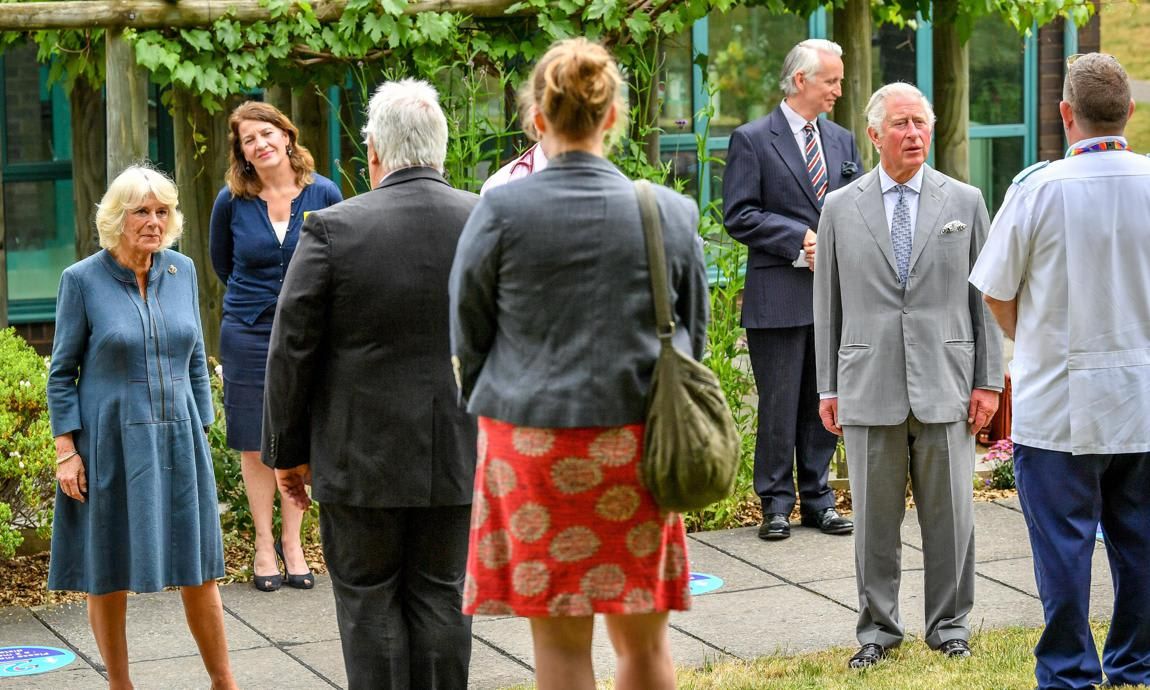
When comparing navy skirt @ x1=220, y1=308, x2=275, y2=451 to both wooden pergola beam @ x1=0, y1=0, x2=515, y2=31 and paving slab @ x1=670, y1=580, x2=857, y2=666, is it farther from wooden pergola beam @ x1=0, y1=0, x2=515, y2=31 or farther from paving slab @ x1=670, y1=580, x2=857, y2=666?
paving slab @ x1=670, y1=580, x2=857, y2=666

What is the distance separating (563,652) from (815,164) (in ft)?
13.1

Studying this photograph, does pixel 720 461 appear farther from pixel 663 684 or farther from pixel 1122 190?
pixel 1122 190

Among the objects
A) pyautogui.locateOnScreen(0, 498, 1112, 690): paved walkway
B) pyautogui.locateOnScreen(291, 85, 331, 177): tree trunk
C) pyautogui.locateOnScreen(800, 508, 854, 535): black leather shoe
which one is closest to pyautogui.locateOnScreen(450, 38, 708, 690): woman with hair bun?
pyautogui.locateOnScreen(0, 498, 1112, 690): paved walkway

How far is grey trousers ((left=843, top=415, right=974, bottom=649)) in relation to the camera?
5.58 meters

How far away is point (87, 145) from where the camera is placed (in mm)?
10062

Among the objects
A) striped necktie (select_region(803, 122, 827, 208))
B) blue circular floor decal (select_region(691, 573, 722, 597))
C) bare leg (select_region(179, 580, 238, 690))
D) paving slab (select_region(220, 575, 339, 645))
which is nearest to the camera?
bare leg (select_region(179, 580, 238, 690))

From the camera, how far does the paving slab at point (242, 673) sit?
17.9 ft

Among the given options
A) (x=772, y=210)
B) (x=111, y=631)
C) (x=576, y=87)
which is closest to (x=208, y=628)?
(x=111, y=631)

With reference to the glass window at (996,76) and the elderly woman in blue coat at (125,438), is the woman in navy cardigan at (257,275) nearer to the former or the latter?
the elderly woman in blue coat at (125,438)

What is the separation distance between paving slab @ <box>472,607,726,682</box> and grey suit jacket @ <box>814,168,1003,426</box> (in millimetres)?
985

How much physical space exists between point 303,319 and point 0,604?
2.93 meters

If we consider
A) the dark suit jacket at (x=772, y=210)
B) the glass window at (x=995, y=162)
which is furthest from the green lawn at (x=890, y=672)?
the glass window at (x=995, y=162)

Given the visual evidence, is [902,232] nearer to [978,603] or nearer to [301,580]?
[978,603]

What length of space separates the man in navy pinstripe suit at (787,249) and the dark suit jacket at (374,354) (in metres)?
3.05
